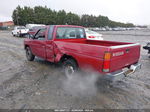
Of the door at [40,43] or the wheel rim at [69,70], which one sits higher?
the door at [40,43]

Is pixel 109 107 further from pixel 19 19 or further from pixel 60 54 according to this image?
pixel 19 19

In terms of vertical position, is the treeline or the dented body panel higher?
the treeline

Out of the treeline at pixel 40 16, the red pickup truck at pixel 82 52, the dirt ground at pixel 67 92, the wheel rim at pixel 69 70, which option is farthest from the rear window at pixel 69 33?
the treeline at pixel 40 16

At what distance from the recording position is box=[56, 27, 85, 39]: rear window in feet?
15.2

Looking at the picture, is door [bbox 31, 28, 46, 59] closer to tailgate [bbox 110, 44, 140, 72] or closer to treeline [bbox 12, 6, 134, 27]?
tailgate [bbox 110, 44, 140, 72]

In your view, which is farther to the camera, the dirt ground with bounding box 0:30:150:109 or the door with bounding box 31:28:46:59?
the door with bounding box 31:28:46:59

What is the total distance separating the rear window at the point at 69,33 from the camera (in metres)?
4.63

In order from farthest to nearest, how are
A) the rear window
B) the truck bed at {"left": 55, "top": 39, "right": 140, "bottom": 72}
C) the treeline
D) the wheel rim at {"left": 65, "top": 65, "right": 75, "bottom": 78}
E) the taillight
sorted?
the treeline, the rear window, the wheel rim at {"left": 65, "top": 65, "right": 75, "bottom": 78}, the truck bed at {"left": 55, "top": 39, "right": 140, "bottom": 72}, the taillight

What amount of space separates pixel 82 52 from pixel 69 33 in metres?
1.84

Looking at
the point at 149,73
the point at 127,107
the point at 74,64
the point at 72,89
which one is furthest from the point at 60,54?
the point at 149,73

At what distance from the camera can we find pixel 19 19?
161 ft

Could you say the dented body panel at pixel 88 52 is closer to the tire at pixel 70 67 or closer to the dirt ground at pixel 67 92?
the tire at pixel 70 67

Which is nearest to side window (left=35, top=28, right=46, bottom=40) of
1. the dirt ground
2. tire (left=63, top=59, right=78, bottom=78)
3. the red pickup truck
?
the red pickup truck

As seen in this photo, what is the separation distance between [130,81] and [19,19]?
5351cm
